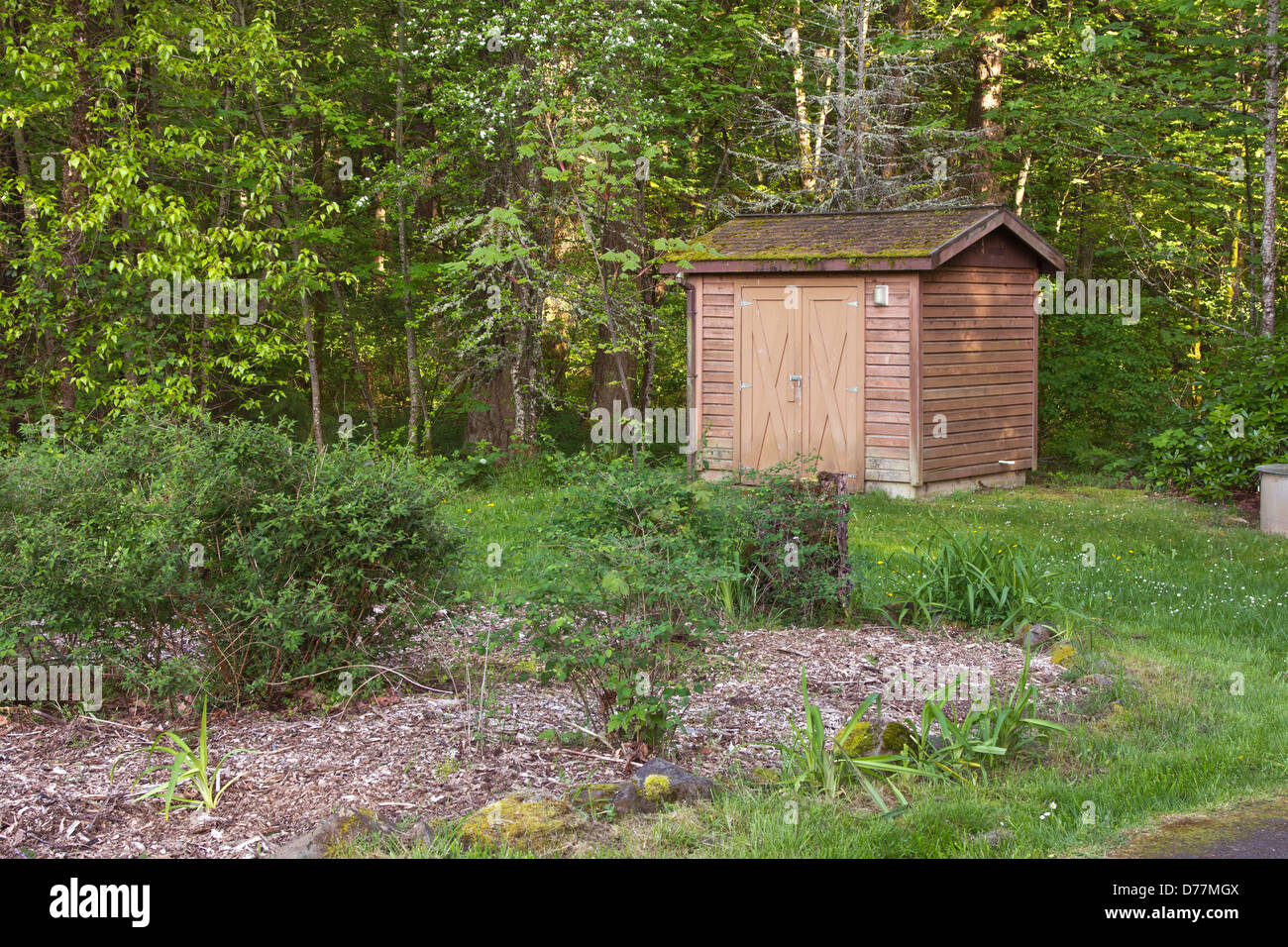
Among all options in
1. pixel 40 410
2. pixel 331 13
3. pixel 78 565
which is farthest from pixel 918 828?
pixel 331 13

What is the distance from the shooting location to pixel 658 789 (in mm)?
4133

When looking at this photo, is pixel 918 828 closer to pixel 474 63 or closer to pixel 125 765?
pixel 125 765

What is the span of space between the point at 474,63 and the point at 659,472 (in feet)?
38.2

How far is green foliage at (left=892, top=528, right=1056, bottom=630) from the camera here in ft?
22.3

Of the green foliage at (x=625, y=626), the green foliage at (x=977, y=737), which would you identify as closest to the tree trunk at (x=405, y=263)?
the green foliage at (x=625, y=626)

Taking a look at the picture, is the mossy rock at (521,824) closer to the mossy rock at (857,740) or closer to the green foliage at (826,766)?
the green foliage at (826,766)

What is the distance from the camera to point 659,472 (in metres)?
6.11

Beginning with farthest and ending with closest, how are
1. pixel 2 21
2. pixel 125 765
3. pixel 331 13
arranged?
pixel 331 13, pixel 2 21, pixel 125 765

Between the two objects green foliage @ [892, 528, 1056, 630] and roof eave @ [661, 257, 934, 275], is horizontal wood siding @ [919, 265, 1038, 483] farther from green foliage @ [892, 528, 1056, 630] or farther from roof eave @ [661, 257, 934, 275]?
green foliage @ [892, 528, 1056, 630]

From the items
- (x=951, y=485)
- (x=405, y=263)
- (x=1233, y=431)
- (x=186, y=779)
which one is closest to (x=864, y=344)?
(x=951, y=485)

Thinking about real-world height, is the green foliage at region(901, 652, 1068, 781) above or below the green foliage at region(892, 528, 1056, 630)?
below

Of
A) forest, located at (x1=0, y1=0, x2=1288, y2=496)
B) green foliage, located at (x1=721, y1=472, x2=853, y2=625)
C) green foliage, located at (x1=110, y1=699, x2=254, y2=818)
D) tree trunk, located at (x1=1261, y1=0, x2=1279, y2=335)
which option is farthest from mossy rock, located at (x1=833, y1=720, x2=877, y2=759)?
tree trunk, located at (x1=1261, y1=0, x2=1279, y2=335)

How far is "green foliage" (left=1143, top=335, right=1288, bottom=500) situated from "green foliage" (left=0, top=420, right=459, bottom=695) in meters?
10.8

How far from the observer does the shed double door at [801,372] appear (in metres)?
13.6
